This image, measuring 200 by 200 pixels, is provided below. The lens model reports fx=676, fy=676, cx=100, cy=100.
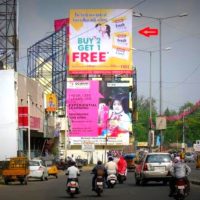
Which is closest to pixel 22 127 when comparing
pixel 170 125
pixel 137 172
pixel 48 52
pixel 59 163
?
pixel 59 163

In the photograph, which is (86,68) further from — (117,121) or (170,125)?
(170,125)

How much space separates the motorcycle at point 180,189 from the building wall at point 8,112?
42437 mm

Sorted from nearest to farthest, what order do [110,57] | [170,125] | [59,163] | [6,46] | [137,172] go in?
1. [137,172]
2. [6,46]
3. [59,163]
4. [110,57]
5. [170,125]

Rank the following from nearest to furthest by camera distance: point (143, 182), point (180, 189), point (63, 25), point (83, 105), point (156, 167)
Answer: point (180, 189) < point (156, 167) < point (143, 182) < point (63, 25) < point (83, 105)

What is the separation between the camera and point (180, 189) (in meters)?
21.1

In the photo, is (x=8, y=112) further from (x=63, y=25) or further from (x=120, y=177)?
(x=63, y=25)

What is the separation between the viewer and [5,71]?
62188 mm

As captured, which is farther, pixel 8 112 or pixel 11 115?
pixel 8 112

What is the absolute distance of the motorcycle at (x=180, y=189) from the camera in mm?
21109

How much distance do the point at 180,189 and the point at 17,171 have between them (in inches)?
832

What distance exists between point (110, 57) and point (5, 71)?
3814 centimetres

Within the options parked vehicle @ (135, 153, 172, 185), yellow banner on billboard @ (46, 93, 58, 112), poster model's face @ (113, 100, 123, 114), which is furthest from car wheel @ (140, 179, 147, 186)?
poster model's face @ (113, 100, 123, 114)

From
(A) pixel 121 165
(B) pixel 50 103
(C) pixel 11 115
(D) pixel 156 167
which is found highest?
(B) pixel 50 103

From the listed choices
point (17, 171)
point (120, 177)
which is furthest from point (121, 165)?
point (17, 171)
